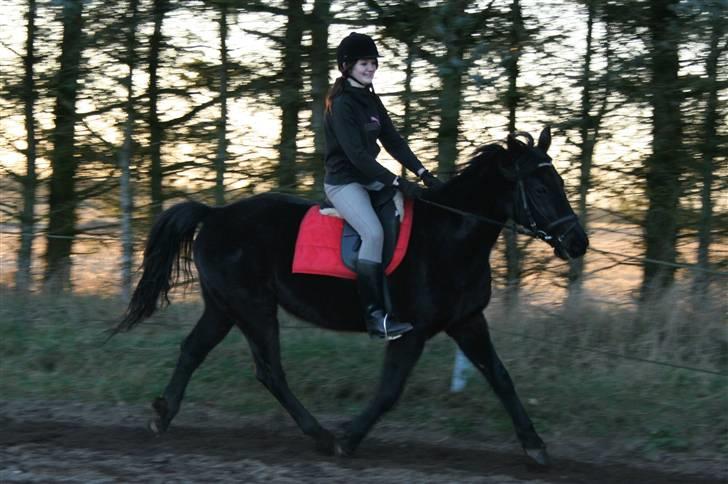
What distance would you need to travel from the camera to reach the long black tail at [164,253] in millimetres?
6633

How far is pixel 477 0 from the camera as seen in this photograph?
8820 millimetres

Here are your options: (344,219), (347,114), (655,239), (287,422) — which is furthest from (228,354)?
(655,239)

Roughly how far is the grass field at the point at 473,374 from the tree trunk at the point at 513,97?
0.60 m

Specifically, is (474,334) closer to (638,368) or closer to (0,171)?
(638,368)

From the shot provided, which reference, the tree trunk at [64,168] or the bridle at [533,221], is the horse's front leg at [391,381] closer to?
the bridle at [533,221]

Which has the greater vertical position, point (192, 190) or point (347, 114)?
point (347, 114)

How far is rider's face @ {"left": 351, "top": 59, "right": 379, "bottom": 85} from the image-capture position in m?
5.82

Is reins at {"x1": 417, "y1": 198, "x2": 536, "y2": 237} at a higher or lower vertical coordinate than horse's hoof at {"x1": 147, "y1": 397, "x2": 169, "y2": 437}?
higher

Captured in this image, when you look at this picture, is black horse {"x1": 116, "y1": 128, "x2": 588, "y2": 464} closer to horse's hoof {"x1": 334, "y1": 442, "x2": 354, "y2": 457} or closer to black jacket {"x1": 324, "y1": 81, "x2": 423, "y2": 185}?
horse's hoof {"x1": 334, "y1": 442, "x2": 354, "y2": 457}

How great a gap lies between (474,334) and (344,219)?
1131mm

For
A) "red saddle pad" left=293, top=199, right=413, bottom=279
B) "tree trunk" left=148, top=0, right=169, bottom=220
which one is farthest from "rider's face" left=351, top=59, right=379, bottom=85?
"tree trunk" left=148, top=0, right=169, bottom=220

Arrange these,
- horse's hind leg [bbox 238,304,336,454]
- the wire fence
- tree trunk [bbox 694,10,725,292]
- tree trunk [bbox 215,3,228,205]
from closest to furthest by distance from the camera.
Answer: horse's hind leg [bbox 238,304,336,454] → the wire fence → tree trunk [bbox 694,10,725,292] → tree trunk [bbox 215,3,228,205]

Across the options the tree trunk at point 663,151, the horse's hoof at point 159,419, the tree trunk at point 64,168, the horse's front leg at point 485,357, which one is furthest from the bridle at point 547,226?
the tree trunk at point 64,168

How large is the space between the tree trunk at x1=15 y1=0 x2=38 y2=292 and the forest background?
3 cm
